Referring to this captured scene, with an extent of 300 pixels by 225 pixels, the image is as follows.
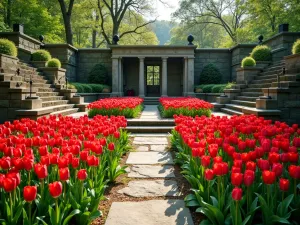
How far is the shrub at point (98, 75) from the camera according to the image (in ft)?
72.3

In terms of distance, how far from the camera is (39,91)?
12039 mm

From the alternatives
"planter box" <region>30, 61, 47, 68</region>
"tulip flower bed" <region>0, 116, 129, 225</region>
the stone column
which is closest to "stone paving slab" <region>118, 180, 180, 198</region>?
"tulip flower bed" <region>0, 116, 129, 225</region>

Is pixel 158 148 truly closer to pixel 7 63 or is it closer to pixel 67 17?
pixel 7 63

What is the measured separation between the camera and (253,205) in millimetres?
2285

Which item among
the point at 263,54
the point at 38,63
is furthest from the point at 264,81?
the point at 38,63

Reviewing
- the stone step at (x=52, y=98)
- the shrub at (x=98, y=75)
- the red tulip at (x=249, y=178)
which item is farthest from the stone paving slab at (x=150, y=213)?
the shrub at (x=98, y=75)

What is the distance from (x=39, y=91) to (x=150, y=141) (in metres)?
7.24

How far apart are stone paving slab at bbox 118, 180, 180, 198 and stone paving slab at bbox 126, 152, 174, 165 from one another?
3.43 feet

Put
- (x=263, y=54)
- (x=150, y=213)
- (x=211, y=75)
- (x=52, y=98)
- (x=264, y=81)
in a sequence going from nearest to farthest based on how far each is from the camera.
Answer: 1. (x=150, y=213)
2. (x=52, y=98)
3. (x=264, y=81)
4. (x=263, y=54)
5. (x=211, y=75)

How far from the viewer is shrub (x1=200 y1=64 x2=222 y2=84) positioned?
2180 cm

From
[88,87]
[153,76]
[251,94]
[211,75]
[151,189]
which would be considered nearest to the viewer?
Result: [151,189]

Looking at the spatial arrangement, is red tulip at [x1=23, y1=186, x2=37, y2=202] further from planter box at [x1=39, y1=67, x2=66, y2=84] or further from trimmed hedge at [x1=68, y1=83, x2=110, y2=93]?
trimmed hedge at [x1=68, y1=83, x2=110, y2=93]

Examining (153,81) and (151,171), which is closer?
(151,171)

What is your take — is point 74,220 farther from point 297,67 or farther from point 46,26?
point 46,26
